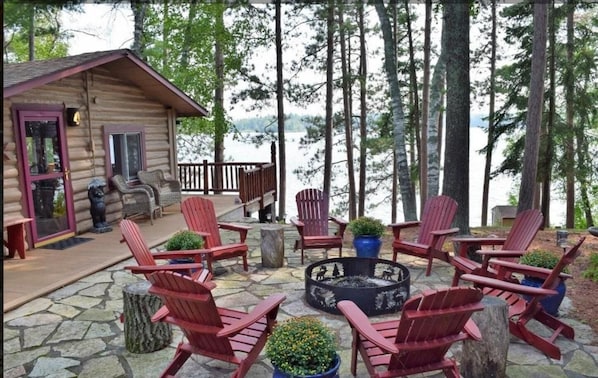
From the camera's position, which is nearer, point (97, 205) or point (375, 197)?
point (97, 205)

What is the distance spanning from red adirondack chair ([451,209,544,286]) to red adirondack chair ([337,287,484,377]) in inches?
55.9

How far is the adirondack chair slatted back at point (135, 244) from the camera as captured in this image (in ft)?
12.3

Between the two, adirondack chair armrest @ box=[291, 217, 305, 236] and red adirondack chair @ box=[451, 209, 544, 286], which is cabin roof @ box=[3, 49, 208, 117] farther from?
red adirondack chair @ box=[451, 209, 544, 286]

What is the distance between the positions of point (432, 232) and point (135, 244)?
10.0 ft

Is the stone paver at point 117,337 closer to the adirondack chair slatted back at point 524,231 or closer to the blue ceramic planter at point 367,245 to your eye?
the blue ceramic planter at point 367,245

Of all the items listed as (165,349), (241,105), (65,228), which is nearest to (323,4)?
(241,105)

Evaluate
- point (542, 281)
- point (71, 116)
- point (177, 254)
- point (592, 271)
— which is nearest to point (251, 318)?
point (177, 254)

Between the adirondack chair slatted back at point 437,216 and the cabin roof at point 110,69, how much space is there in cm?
497

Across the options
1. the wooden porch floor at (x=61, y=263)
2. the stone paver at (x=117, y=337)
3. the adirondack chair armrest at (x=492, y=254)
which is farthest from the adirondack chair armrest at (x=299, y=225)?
the wooden porch floor at (x=61, y=263)

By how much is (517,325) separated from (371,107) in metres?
14.5

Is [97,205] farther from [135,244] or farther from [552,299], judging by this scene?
[552,299]

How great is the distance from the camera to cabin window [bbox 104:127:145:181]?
762cm

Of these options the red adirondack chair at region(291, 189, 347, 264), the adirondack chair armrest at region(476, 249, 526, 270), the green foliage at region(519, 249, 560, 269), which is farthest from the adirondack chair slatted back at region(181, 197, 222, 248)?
the green foliage at region(519, 249, 560, 269)

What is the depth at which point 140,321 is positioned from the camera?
10.5 feet
